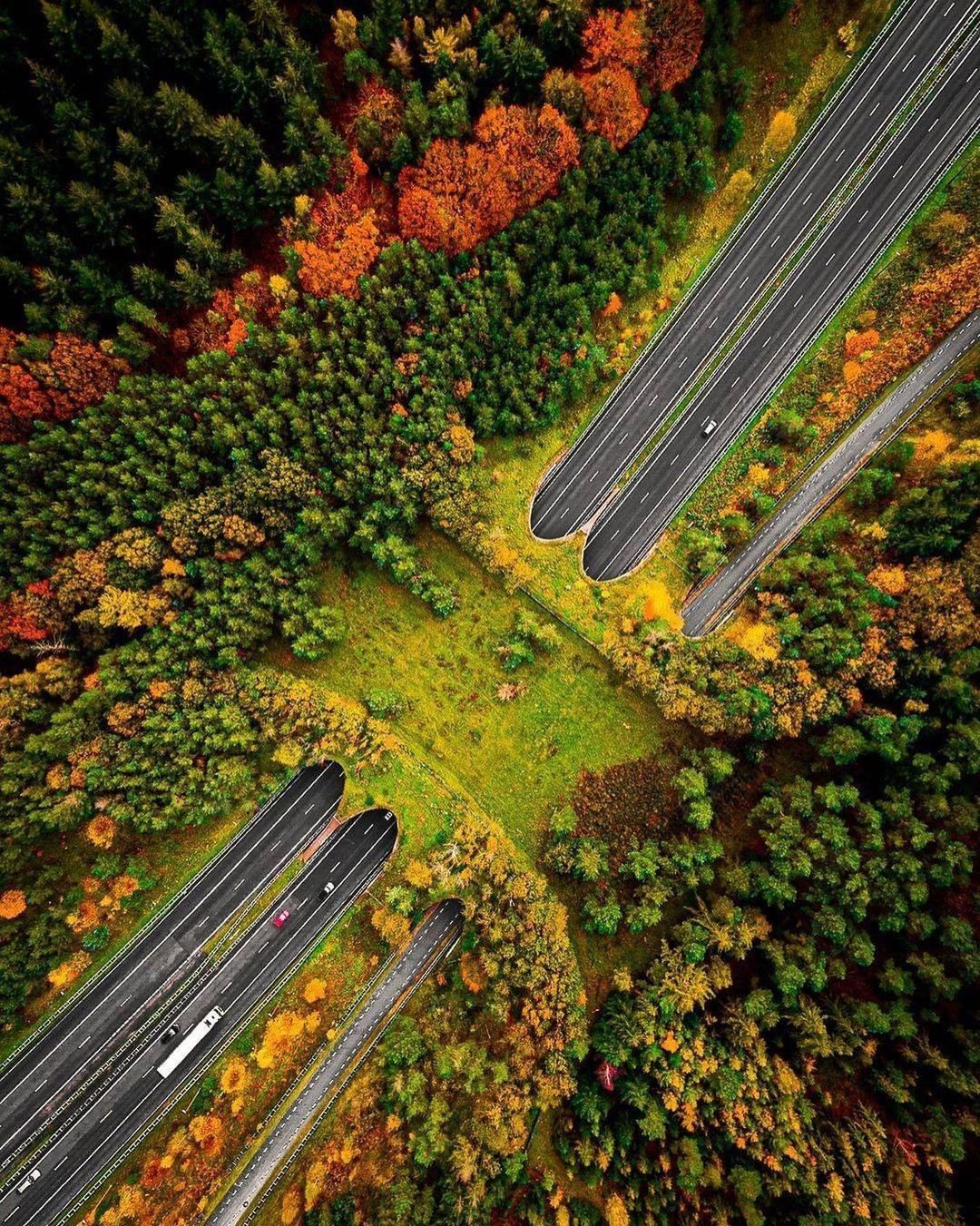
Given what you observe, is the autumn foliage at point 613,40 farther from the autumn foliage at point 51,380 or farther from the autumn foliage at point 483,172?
the autumn foliage at point 51,380

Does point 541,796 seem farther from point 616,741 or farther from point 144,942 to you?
point 144,942

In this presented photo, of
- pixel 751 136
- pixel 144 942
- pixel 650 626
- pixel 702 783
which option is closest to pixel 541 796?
pixel 702 783

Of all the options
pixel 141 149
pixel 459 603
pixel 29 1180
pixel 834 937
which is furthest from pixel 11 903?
pixel 834 937

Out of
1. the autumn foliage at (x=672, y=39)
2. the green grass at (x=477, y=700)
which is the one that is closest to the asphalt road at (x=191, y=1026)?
the green grass at (x=477, y=700)

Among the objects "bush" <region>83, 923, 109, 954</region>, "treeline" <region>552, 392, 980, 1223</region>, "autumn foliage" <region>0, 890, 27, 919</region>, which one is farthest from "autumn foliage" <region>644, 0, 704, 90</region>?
"bush" <region>83, 923, 109, 954</region>

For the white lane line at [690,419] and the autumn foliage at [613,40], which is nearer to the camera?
the autumn foliage at [613,40]

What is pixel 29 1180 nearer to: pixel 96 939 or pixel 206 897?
pixel 96 939
